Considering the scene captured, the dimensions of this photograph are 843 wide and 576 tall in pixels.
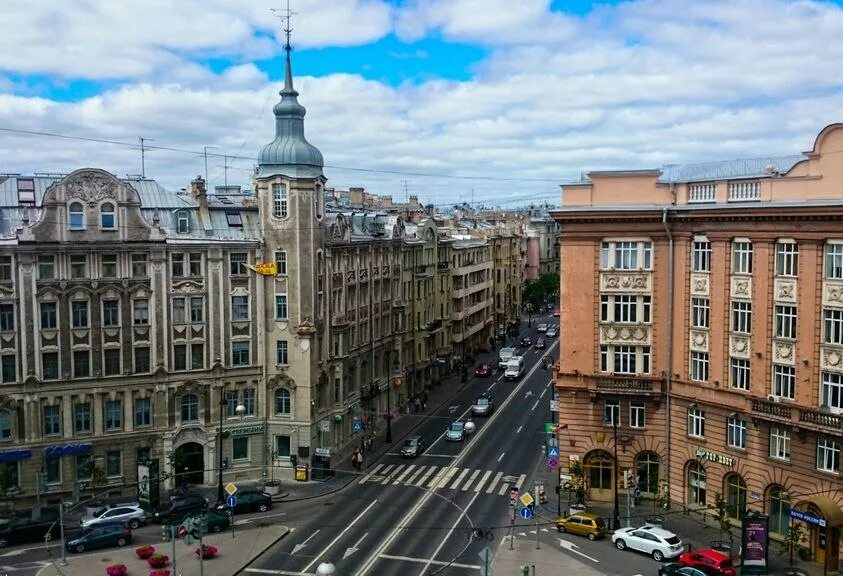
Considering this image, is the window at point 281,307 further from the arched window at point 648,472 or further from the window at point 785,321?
the window at point 785,321

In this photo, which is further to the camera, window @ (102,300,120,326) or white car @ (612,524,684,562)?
window @ (102,300,120,326)

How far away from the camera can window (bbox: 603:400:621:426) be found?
5516cm

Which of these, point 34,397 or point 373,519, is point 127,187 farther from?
point 373,519

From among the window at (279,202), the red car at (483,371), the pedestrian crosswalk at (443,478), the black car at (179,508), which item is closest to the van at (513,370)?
the red car at (483,371)

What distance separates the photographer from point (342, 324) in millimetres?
69375

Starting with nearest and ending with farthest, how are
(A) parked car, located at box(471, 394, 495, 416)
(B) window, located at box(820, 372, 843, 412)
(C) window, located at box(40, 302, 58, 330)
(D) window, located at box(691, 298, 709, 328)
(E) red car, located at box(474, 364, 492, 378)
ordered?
(B) window, located at box(820, 372, 843, 412), (D) window, located at box(691, 298, 709, 328), (C) window, located at box(40, 302, 58, 330), (A) parked car, located at box(471, 394, 495, 416), (E) red car, located at box(474, 364, 492, 378)

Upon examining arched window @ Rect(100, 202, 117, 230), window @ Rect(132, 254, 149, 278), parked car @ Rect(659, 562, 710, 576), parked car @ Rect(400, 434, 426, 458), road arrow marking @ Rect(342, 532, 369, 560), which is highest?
arched window @ Rect(100, 202, 117, 230)

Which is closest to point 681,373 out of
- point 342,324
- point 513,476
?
point 513,476

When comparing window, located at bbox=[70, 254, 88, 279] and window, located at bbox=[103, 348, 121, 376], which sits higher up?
window, located at bbox=[70, 254, 88, 279]

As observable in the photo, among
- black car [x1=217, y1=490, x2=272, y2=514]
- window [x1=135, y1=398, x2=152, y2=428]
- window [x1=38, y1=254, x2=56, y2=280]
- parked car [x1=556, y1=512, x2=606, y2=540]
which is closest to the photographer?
parked car [x1=556, y1=512, x2=606, y2=540]

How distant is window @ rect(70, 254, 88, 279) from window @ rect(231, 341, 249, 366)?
11318 mm

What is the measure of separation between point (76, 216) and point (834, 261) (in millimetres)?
45796

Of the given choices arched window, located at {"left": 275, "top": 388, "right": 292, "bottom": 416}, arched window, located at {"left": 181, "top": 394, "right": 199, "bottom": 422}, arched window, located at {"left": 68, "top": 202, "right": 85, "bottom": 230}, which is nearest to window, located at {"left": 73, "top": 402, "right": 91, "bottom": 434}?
arched window, located at {"left": 181, "top": 394, "right": 199, "bottom": 422}

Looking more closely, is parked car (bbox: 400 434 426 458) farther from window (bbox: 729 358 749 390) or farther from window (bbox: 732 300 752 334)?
window (bbox: 732 300 752 334)
